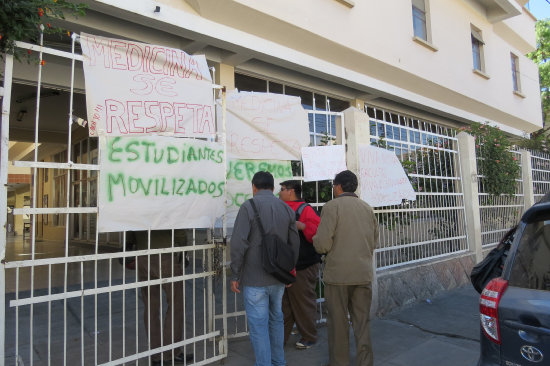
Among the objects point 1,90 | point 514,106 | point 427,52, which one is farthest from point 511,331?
point 514,106

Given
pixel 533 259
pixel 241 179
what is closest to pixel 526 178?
pixel 241 179

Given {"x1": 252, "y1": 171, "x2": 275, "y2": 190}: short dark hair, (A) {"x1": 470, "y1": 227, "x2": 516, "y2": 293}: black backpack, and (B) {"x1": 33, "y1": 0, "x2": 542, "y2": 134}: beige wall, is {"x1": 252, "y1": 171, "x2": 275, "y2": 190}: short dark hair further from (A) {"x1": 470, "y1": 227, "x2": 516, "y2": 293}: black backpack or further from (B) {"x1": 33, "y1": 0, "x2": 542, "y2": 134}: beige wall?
(B) {"x1": 33, "y1": 0, "x2": 542, "y2": 134}: beige wall

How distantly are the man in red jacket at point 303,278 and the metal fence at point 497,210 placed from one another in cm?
510

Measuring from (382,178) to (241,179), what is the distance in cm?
220

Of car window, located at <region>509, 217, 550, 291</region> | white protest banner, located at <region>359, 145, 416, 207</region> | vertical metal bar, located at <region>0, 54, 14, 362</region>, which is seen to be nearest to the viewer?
car window, located at <region>509, 217, 550, 291</region>

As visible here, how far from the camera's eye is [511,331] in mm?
2123

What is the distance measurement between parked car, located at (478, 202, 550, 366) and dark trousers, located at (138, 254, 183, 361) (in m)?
2.48

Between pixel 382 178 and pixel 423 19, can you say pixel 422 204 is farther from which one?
pixel 423 19

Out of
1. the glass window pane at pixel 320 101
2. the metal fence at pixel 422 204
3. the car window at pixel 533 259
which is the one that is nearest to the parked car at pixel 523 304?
the car window at pixel 533 259

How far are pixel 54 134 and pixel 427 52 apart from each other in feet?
37.0

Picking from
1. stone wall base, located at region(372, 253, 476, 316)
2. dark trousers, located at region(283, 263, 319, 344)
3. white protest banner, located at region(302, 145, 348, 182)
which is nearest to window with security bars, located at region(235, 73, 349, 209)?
white protest banner, located at region(302, 145, 348, 182)

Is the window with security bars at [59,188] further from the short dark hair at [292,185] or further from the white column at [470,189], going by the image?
the white column at [470,189]

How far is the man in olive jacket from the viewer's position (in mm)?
3555

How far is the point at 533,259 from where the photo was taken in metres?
2.28
